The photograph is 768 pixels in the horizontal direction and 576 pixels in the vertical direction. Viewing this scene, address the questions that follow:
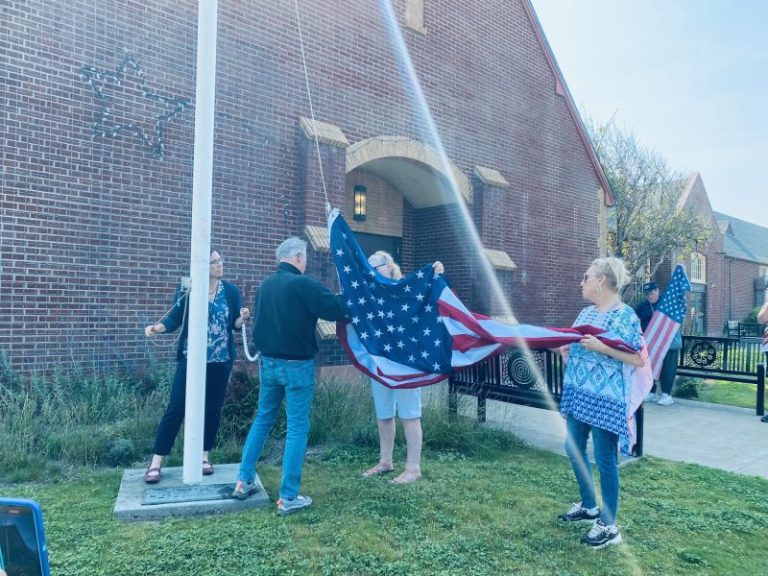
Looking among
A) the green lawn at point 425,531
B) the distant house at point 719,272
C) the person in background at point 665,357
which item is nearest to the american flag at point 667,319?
the green lawn at point 425,531

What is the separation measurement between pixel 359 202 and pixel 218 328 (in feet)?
24.2

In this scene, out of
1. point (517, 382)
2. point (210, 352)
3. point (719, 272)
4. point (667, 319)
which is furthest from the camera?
point (719, 272)

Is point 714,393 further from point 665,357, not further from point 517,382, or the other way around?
point 517,382

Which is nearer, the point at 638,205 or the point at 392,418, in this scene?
the point at 392,418

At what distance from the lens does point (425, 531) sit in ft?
12.6

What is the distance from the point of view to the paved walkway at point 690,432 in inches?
238

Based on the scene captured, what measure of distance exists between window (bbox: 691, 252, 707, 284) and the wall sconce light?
24.6 metres

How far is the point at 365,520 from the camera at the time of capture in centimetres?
401

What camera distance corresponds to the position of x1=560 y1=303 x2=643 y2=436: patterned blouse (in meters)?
3.66

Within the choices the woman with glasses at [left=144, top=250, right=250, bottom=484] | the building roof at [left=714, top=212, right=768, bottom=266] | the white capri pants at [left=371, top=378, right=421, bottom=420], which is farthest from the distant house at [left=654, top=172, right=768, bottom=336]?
the woman with glasses at [left=144, top=250, right=250, bottom=484]

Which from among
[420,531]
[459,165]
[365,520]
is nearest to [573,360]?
[420,531]

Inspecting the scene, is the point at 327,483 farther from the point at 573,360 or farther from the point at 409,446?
the point at 573,360

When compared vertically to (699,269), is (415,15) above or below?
above

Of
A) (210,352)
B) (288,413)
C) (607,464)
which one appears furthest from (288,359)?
(607,464)
